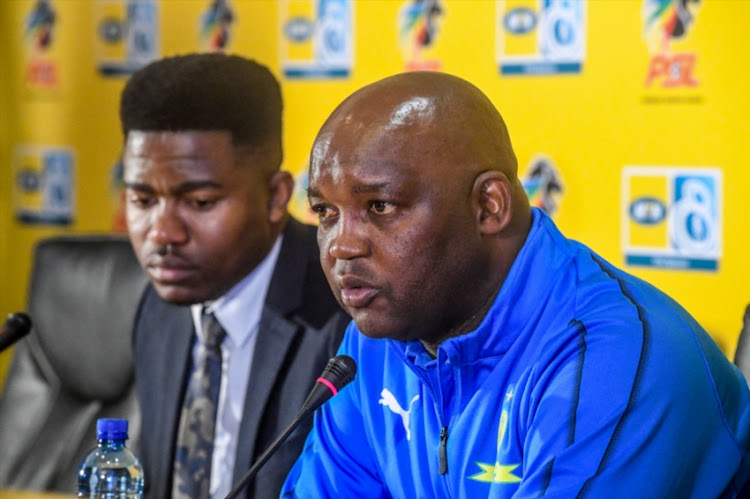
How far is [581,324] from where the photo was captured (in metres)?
1.39

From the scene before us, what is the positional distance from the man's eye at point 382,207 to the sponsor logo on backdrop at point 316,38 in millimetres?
1582

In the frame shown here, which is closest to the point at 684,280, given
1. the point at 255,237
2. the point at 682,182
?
the point at 682,182

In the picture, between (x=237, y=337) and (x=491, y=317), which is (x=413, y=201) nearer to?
(x=491, y=317)

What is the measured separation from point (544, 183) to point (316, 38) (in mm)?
809

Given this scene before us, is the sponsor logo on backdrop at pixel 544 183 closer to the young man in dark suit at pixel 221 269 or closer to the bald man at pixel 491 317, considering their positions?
the young man in dark suit at pixel 221 269

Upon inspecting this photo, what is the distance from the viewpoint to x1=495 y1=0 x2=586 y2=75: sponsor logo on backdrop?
258 centimetres

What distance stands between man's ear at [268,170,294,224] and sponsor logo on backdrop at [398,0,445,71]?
0.76 meters

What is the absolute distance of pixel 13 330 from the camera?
178 cm

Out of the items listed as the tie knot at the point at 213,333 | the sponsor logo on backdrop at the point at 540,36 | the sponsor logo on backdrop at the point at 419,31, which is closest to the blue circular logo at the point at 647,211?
the sponsor logo on backdrop at the point at 540,36

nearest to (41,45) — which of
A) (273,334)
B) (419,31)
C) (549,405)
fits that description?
(419,31)

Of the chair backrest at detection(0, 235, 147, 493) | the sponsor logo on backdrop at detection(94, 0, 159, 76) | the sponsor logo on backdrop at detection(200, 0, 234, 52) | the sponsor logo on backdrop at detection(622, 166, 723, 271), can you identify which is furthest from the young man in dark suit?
the sponsor logo on backdrop at detection(94, 0, 159, 76)

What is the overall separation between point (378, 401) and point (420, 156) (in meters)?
0.42

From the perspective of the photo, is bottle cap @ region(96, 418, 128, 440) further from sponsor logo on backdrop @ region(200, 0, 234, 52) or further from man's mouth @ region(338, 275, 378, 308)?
sponsor logo on backdrop @ region(200, 0, 234, 52)

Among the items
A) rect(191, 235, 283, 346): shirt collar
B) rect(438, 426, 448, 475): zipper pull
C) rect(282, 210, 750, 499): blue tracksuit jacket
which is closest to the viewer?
rect(282, 210, 750, 499): blue tracksuit jacket
